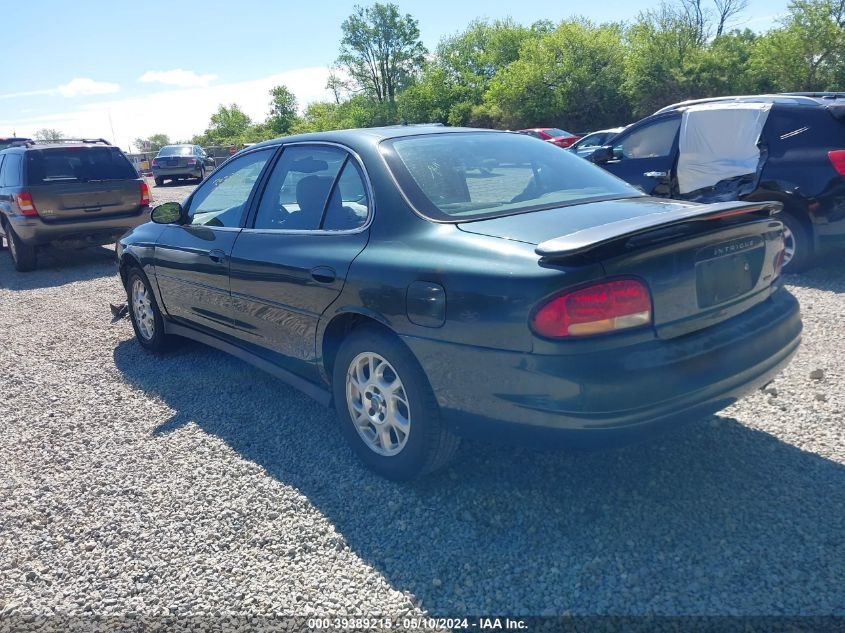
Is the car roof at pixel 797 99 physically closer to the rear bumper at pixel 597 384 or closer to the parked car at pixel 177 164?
the rear bumper at pixel 597 384

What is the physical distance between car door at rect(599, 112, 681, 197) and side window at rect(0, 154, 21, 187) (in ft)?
27.1

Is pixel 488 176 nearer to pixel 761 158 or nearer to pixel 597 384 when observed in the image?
pixel 597 384

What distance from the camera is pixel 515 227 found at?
2.88 metres

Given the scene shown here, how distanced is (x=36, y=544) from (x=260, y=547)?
106cm

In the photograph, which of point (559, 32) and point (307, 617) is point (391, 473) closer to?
point (307, 617)

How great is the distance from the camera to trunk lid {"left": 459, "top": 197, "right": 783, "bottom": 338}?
8.22 ft

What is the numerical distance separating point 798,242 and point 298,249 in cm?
519

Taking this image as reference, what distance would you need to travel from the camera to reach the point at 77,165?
10.1 meters

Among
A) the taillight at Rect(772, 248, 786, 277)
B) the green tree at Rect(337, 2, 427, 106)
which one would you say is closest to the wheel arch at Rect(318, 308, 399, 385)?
the taillight at Rect(772, 248, 786, 277)

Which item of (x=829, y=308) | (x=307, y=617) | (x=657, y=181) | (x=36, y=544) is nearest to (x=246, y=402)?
(x=36, y=544)

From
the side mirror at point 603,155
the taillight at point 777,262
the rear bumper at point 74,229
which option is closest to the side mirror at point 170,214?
the side mirror at point 603,155

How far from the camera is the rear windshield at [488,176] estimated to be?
3.20m

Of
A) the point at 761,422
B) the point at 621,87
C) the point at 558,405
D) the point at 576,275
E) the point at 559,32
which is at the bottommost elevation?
the point at 761,422

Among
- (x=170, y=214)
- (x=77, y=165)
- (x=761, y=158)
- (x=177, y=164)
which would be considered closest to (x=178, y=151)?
(x=177, y=164)
